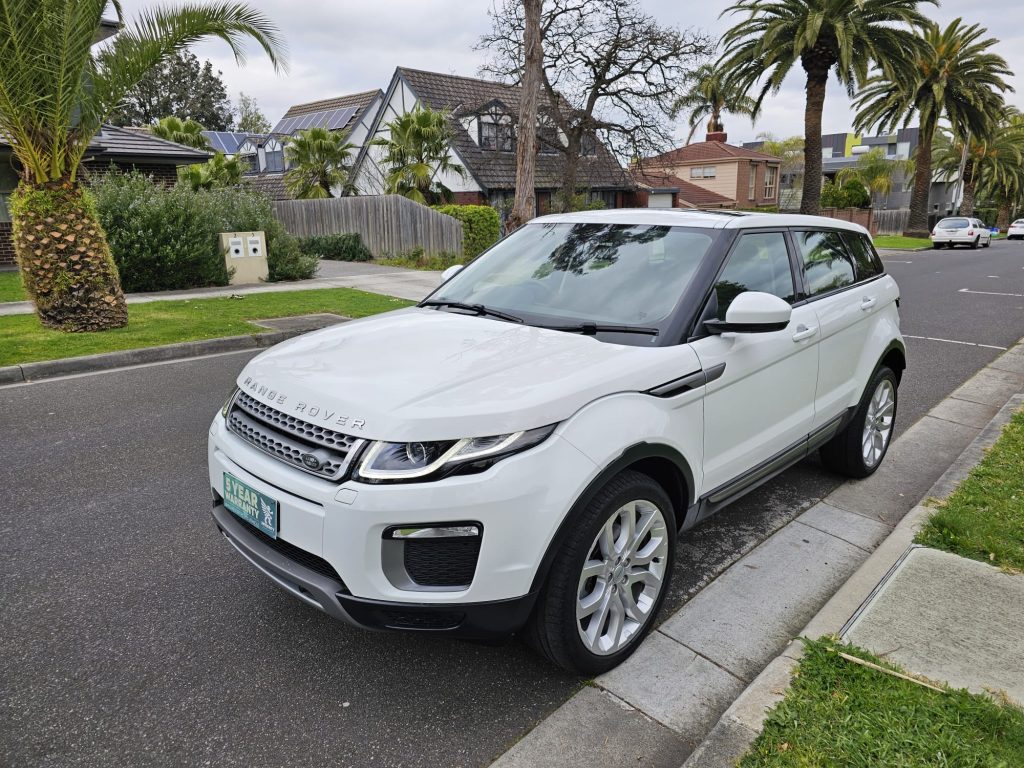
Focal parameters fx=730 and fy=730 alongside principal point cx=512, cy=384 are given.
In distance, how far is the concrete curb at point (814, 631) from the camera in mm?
2336

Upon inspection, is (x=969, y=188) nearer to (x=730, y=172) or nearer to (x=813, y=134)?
(x=730, y=172)

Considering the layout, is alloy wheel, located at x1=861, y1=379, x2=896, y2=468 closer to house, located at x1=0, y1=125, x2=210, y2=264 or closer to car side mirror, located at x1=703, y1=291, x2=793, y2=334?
car side mirror, located at x1=703, y1=291, x2=793, y2=334

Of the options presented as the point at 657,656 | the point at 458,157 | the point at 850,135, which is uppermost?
the point at 850,135

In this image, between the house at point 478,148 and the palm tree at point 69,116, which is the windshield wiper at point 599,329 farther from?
the house at point 478,148

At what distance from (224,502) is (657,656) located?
184 cm

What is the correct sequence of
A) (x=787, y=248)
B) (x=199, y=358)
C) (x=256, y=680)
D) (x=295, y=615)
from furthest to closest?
(x=199, y=358)
(x=787, y=248)
(x=295, y=615)
(x=256, y=680)

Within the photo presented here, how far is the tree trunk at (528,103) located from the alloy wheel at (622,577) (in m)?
12.6

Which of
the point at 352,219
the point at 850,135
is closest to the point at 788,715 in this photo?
the point at 352,219

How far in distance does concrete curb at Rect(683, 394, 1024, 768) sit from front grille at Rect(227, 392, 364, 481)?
1.47 m

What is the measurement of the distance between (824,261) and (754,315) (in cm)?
158

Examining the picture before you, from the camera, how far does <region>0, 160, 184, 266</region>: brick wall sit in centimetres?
1758

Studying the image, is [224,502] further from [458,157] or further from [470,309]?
[458,157]

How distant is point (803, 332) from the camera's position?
12.5 ft

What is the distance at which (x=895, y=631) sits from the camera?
114 inches
